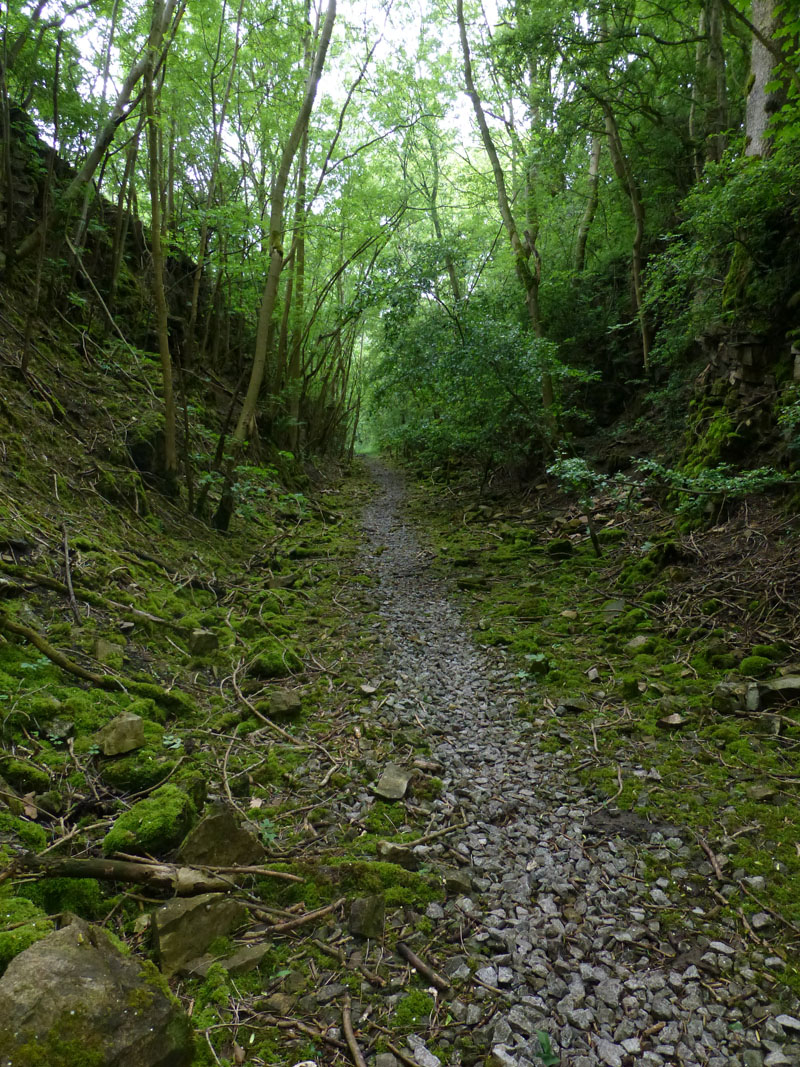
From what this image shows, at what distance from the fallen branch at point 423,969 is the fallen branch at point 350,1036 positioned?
0.34 meters

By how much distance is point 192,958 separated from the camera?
92.3 inches

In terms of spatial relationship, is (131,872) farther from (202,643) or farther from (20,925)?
(202,643)

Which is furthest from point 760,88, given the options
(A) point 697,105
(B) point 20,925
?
(B) point 20,925

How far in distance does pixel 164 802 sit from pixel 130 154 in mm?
9610

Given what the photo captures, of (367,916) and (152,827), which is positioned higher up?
(152,827)

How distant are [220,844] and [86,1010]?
1221mm

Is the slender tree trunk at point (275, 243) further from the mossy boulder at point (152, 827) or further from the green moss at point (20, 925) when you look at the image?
the green moss at point (20, 925)

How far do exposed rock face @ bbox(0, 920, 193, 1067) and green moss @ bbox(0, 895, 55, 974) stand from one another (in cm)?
15

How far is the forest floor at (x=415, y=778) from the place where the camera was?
90.1 inches

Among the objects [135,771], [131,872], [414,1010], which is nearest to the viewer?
[414,1010]

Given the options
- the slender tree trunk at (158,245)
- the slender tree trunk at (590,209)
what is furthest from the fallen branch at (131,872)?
the slender tree trunk at (590,209)

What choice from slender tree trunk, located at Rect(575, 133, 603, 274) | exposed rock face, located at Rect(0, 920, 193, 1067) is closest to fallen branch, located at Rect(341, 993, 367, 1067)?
exposed rock face, located at Rect(0, 920, 193, 1067)

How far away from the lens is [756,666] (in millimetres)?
4797

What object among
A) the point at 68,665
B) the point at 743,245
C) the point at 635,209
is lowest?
the point at 68,665
